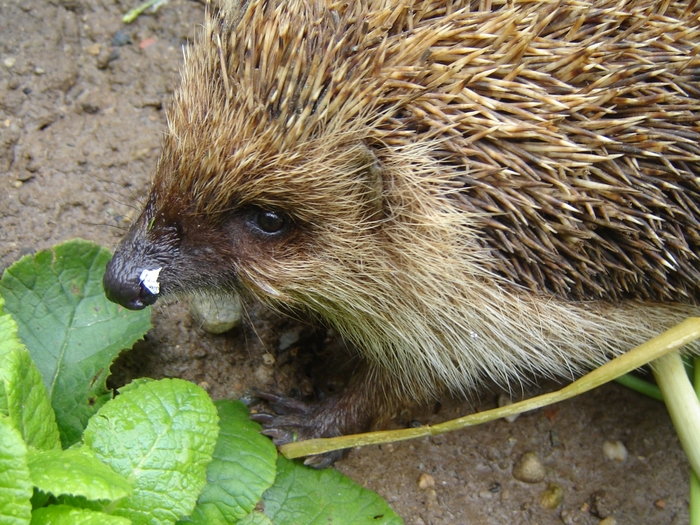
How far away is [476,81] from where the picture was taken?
5.47 ft

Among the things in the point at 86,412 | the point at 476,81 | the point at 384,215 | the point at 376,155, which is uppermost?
the point at 476,81

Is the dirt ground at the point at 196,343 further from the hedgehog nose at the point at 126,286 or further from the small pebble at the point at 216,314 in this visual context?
the hedgehog nose at the point at 126,286

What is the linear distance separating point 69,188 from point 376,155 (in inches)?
53.4

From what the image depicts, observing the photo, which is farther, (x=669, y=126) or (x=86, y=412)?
(x=86, y=412)

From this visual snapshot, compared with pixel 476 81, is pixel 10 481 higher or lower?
lower

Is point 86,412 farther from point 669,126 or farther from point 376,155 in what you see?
point 669,126

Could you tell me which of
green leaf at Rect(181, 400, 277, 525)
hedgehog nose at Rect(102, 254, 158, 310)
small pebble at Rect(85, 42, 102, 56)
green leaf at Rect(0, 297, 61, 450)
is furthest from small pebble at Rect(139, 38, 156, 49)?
green leaf at Rect(181, 400, 277, 525)

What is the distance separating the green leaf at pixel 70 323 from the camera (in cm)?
198

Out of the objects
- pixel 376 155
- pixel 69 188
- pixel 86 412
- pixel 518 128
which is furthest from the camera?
pixel 69 188

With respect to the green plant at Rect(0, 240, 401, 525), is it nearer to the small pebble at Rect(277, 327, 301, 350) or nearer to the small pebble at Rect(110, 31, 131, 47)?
the small pebble at Rect(277, 327, 301, 350)

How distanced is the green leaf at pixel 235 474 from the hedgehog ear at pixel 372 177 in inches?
30.0

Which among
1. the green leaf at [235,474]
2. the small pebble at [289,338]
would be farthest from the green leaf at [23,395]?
the small pebble at [289,338]

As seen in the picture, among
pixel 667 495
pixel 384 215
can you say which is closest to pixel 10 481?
pixel 384 215

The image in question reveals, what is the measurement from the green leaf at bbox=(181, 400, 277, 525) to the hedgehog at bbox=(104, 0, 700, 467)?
45 centimetres
